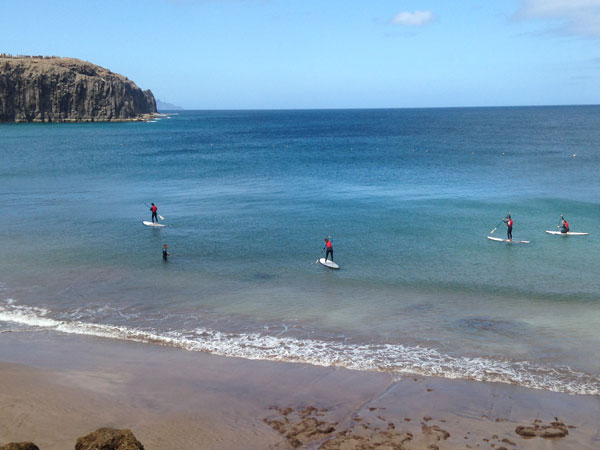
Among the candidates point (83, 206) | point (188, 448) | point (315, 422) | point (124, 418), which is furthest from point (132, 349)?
point (83, 206)

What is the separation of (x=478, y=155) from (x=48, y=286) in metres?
67.9

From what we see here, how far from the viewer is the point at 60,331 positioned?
20016 millimetres

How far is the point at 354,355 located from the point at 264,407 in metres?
4.52

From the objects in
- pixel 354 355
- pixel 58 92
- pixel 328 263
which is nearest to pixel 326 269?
pixel 328 263

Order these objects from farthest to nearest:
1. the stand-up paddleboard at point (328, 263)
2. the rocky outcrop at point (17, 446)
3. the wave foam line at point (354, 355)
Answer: the stand-up paddleboard at point (328, 263)
the wave foam line at point (354, 355)
the rocky outcrop at point (17, 446)

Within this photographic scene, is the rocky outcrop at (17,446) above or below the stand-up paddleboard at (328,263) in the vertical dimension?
above

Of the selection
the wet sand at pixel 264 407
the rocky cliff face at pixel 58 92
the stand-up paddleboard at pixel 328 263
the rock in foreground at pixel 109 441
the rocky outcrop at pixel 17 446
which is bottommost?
the wet sand at pixel 264 407

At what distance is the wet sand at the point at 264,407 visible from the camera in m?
12.6

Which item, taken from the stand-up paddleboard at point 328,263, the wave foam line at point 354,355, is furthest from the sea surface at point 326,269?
the stand-up paddleboard at point 328,263

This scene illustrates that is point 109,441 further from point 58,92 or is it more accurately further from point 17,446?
point 58,92

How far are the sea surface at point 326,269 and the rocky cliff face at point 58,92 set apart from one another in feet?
396

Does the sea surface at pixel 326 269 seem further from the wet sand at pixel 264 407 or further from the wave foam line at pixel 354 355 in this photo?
the wet sand at pixel 264 407

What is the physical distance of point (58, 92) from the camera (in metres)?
170

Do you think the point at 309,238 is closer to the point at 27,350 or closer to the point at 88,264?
the point at 88,264
